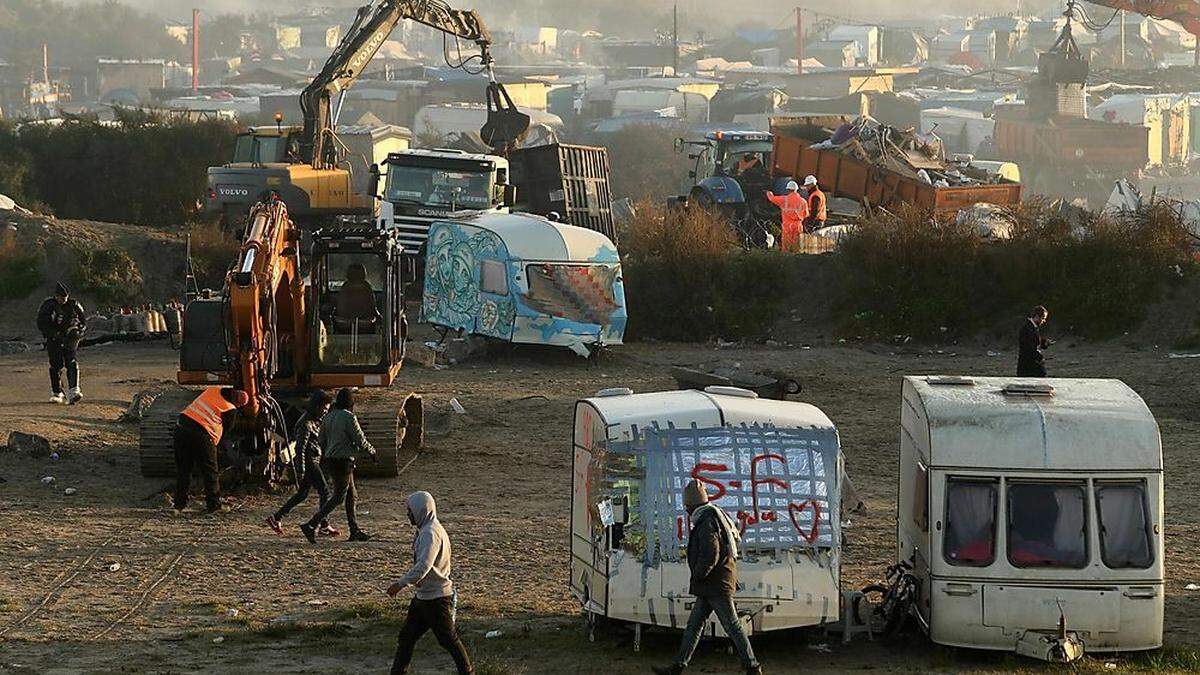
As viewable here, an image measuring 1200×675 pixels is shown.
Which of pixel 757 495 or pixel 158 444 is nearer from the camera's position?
pixel 757 495

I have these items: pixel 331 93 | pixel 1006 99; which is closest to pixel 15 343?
pixel 331 93

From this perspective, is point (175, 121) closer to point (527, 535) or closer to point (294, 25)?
point (527, 535)

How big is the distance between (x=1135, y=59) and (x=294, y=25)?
8553 centimetres

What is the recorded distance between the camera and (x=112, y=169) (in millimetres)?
45500

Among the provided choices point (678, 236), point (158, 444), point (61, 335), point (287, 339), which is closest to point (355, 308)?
point (287, 339)

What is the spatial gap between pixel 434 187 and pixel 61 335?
10644 millimetres

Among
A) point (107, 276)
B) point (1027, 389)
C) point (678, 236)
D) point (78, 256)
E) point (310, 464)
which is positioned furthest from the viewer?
point (78, 256)

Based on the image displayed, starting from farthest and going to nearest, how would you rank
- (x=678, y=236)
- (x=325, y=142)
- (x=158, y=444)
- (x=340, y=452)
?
(x=325, y=142) < (x=678, y=236) < (x=158, y=444) < (x=340, y=452)

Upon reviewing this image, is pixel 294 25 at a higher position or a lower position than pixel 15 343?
higher

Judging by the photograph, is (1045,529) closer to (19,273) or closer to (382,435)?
(382,435)

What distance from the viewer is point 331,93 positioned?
134ft

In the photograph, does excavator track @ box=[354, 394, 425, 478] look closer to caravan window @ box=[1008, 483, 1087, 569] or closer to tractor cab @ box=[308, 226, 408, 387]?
tractor cab @ box=[308, 226, 408, 387]

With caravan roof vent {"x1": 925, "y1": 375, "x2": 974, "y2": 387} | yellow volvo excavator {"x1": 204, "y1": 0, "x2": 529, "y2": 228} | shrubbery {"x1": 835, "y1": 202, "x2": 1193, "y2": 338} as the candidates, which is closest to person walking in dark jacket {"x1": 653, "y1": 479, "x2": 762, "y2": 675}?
caravan roof vent {"x1": 925, "y1": 375, "x2": 974, "y2": 387}

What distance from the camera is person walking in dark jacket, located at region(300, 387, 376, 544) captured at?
16594mm
